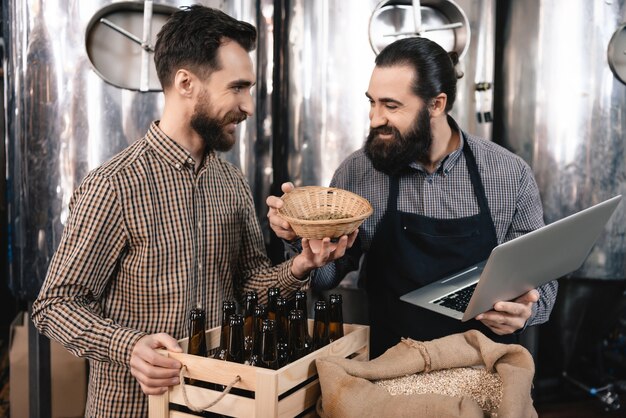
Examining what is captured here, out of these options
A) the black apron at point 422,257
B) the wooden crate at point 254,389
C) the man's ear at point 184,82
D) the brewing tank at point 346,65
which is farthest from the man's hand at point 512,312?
the brewing tank at point 346,65

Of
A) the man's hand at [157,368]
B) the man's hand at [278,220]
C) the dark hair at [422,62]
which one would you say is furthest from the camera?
the dark hair at [422,62]

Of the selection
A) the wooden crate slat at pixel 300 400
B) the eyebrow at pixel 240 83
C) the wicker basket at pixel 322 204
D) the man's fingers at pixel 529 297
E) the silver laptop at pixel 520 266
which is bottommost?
the wooden crate slat at pixel 300 400

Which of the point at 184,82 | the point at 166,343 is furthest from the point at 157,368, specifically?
the point at 184,82

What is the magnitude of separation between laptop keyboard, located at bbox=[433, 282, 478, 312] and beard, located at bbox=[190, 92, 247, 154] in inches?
28.2

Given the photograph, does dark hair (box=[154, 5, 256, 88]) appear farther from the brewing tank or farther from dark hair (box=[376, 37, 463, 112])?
the brewing tank

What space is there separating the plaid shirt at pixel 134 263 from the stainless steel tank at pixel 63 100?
101cm

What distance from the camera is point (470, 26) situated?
2998 mm

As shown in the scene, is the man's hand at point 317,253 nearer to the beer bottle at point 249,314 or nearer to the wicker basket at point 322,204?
the wicker basket at point 322,204

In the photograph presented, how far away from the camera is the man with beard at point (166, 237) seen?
1.50 meters

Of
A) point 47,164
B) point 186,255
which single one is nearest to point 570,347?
point 186,255

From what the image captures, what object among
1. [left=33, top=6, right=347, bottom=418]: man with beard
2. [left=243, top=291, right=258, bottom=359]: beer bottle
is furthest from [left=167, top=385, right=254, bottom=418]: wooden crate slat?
[left=243, top=291, right=258, bottom=359]: beer bottle

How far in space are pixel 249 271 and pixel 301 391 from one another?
704 mm

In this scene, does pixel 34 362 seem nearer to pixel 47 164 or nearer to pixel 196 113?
pixel 47 164

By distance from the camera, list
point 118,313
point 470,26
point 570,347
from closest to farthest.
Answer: point 118,313 < point 470,26 < point 570,347
